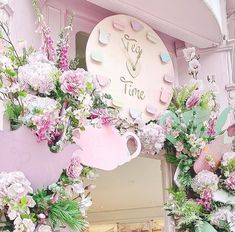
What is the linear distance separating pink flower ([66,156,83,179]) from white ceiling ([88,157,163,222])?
1.83m

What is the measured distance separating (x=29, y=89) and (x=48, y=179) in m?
0.37

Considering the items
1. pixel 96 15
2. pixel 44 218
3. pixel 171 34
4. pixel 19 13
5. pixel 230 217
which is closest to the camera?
pixel 44 218

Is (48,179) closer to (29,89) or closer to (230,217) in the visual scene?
(29,89)

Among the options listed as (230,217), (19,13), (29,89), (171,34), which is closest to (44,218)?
(29,89)

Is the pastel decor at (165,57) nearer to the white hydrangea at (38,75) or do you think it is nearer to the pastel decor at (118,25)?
the pastel decor at (118,25)

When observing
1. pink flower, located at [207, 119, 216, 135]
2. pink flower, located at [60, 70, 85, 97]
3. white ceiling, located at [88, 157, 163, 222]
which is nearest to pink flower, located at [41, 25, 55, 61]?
pink flower, located at [60, 70, 85, 97]

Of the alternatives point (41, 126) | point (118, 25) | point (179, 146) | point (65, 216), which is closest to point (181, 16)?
point (118, 25)

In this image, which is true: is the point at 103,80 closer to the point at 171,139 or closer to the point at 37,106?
the point at 171,139

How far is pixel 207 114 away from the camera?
2842 mm

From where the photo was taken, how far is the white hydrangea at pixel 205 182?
9.00 ft

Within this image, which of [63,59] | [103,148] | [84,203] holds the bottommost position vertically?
[84,203]

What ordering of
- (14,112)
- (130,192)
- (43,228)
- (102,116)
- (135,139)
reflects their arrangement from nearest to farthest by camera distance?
(43,228), (14,112), (102,116), (135,139), (130,192)

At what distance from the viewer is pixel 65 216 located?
185cm

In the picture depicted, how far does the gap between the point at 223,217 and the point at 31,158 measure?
1303mm
